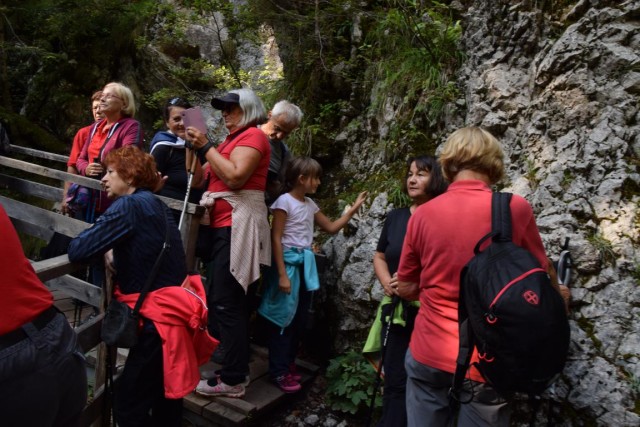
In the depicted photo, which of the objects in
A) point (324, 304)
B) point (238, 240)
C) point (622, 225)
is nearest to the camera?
point (622, 225)

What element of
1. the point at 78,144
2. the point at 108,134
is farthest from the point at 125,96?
the point at 78,144

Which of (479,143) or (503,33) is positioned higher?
(503,33)

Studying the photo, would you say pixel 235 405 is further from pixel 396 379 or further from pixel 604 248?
pixel 604 248

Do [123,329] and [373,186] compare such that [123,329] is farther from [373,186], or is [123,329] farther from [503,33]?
[503,33]

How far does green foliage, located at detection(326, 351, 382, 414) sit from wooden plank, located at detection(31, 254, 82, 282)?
263cm

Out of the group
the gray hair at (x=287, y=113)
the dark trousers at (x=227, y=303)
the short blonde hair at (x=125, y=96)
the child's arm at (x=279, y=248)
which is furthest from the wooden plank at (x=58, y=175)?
the gray hair at (x=287, y=113)

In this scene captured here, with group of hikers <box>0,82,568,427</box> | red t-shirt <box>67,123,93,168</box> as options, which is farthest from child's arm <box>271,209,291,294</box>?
red t-shirt <box>67,123,93,168</box>

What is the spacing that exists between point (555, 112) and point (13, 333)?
4114 mm

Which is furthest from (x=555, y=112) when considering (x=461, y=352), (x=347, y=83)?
(x=347, y=83)

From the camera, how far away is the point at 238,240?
3.72 m

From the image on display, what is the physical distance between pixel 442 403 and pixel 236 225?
6.86 feet

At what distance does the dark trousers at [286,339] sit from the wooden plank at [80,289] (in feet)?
5.06

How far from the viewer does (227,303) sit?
379 centimetres

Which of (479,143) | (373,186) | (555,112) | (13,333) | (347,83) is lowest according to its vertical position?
(13,333)
